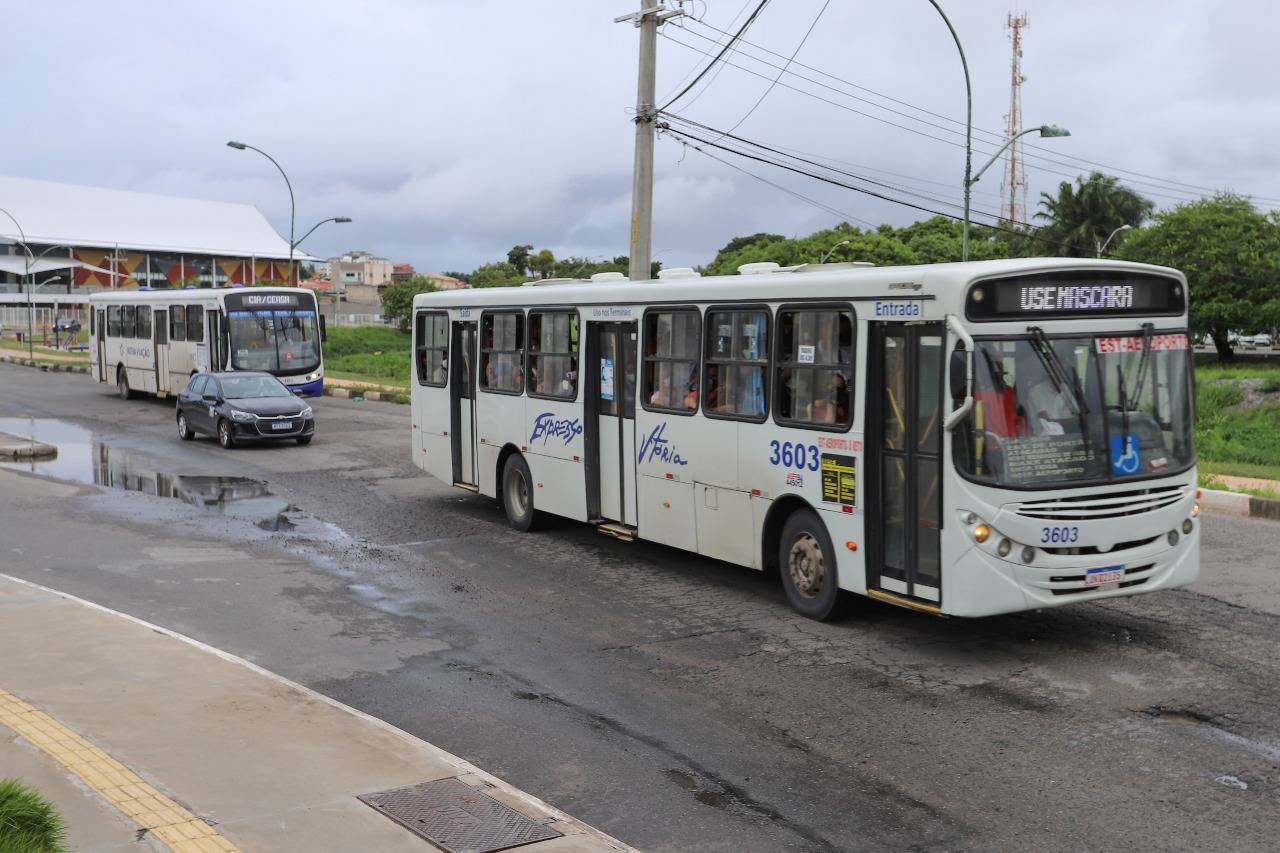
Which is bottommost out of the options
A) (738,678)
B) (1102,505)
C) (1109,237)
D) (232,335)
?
(738,678)

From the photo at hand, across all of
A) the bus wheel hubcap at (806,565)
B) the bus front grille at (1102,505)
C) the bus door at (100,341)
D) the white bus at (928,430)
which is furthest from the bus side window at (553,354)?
the bus door at (100,341)

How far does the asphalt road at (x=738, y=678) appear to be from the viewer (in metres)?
6.43

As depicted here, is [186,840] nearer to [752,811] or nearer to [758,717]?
[752,811]

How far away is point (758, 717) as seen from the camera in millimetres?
7918

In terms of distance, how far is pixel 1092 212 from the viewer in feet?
260

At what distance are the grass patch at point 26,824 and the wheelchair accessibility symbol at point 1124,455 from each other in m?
A: 7.03

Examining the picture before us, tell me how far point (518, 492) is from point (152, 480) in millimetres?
7378

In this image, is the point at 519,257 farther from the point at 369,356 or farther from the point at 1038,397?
the point at 1038,397

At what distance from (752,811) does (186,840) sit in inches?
108

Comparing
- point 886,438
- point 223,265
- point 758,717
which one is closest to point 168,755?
point 758,717

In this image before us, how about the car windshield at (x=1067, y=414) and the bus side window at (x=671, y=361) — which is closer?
the car windshield at (x=1067, y=414)

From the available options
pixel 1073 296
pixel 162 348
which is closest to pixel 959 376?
pixel 1073 296

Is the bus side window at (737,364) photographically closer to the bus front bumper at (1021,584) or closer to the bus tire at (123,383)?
the bus front bumper at (1021,584)

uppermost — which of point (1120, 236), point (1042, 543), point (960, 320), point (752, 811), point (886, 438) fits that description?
point (1120, 236)
